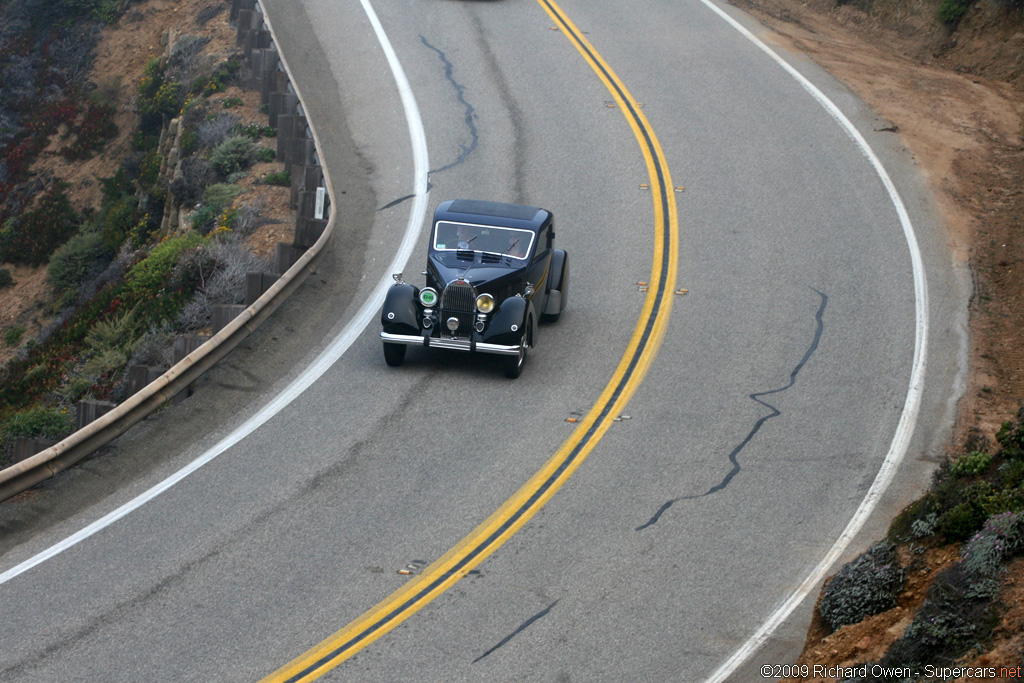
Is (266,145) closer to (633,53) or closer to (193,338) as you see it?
(193,338)

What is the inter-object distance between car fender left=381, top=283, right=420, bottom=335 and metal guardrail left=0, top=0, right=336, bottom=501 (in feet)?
7.08

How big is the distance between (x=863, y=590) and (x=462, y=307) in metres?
6.46

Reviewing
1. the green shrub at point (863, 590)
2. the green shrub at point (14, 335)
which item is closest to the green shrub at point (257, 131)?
the green shrub at point (14, 335)

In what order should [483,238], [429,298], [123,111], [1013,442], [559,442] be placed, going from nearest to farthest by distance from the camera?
[1013,442]
[559,442]
[429,298]
[483,238]
[123,111]

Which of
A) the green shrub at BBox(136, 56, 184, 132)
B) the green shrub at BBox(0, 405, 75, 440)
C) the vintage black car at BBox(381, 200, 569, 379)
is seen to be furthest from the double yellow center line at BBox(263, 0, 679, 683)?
the green shrub at BBox(136, 56, 184, 132)

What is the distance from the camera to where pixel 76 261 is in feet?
76.0

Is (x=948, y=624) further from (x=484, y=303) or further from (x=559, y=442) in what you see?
(x=484, y=303)

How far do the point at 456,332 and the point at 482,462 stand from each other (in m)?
2.20

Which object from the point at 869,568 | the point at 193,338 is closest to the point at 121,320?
the point at 193,338

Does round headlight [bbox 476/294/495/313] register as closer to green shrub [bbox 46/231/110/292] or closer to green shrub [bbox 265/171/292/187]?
green shrub [bbox 265/171/292/187]

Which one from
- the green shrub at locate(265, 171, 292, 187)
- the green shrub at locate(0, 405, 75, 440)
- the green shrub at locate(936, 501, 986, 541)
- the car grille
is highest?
the green shrub at locate(265, 171, 292, 187)

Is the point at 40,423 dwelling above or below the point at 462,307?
below

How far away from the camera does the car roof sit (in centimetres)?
1497

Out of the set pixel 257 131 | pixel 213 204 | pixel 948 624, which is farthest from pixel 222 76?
pixel 948 624
